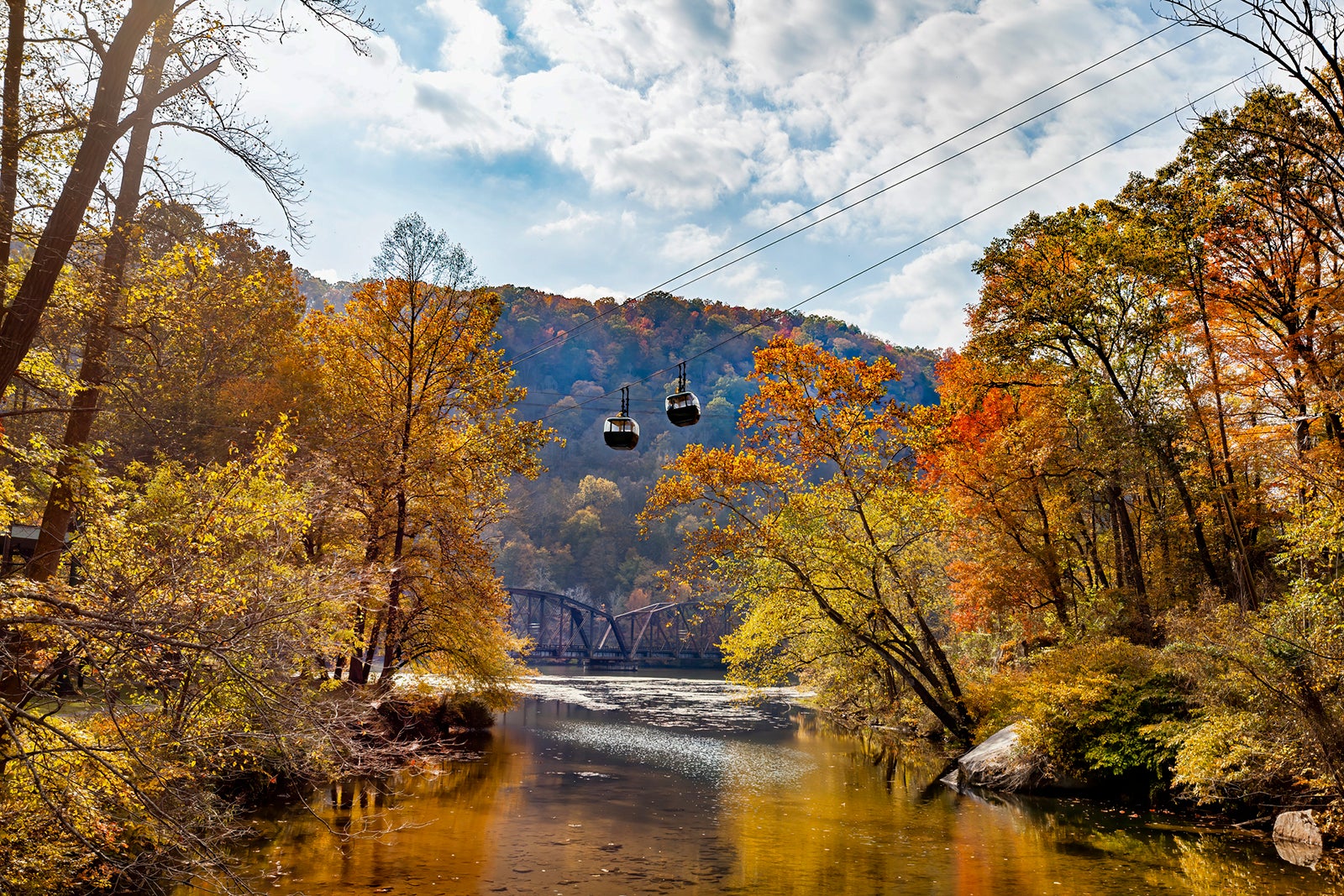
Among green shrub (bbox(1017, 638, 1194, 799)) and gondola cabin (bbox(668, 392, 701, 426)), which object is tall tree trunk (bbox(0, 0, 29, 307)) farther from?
green shrub (bbox(1017, 638, 1194, 799))

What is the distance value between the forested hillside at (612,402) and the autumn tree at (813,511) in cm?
6904

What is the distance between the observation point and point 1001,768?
14.1 m

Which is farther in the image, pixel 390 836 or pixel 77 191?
pixel 390 836

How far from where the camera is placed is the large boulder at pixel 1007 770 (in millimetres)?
13750

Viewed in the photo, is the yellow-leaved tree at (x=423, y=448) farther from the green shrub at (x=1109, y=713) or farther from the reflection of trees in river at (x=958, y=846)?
the green shrub at (x=1109, y=713)

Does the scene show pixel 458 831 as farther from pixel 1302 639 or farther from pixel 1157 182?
pixel 1157 182

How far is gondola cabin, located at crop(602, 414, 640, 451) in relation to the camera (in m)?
14.0

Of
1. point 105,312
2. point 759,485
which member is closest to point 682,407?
point 759,485

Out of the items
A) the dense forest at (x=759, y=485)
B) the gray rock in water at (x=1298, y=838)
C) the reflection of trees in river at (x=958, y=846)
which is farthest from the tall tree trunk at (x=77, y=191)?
the gray rock in water at (x=1298, y=838)

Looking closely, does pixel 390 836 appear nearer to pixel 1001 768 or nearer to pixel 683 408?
pixel 683 408

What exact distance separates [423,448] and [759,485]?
21.6 feet

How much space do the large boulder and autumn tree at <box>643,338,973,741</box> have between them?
224cm

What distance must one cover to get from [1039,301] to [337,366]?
13835 millimetres

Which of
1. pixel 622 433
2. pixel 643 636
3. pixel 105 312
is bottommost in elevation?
pixel 643 636
